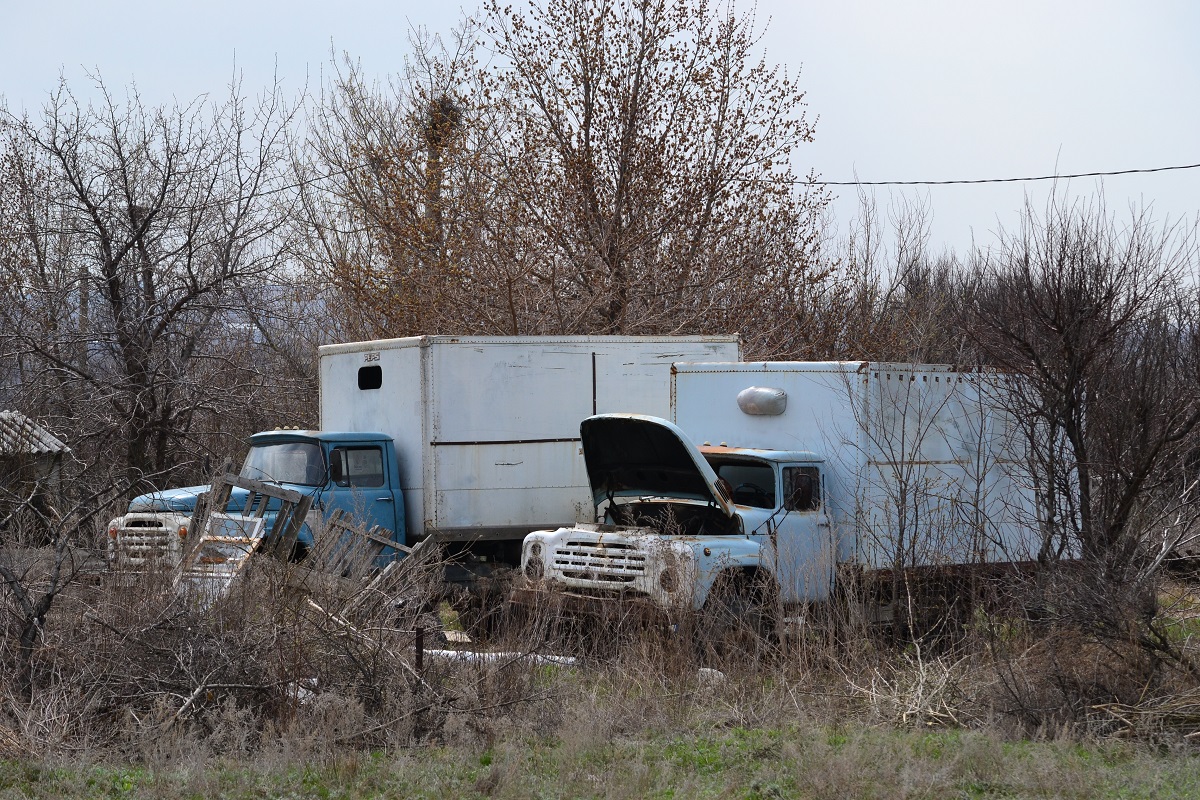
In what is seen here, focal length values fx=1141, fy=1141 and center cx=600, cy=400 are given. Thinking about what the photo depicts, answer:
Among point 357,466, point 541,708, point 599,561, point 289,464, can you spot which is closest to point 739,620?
point 599,561

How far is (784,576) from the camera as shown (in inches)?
379

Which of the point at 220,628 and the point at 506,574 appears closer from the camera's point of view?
the point at 220,628

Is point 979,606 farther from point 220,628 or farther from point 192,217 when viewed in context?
point 192,217

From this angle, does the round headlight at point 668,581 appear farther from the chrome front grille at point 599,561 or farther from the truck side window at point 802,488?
the truck side window at point 802,488

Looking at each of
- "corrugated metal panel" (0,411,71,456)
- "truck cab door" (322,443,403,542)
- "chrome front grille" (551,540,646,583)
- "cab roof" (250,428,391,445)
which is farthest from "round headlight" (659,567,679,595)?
"corrugated metal panel" (0,411,71,456)

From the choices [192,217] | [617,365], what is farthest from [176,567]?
[192,217]

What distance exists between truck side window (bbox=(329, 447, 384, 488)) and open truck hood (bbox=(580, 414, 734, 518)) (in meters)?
2.63

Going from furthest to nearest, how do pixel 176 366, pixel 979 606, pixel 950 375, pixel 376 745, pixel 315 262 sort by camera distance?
pixel 315 262
pixel 176 366
pixel 950 375
pixel 979 606
pixel 376 745

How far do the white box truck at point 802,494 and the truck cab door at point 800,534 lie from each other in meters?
0.01

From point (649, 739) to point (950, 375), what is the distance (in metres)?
5.18

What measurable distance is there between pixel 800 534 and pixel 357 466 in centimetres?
487

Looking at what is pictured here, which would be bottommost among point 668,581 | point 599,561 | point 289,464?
point 668,581

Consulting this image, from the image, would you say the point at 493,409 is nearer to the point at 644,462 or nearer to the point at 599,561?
the point at 644,462

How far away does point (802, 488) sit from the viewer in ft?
33.4
